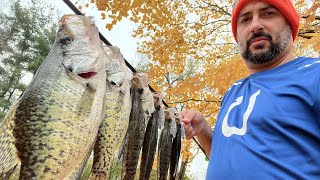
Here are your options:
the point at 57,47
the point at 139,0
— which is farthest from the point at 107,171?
the point at 139,0

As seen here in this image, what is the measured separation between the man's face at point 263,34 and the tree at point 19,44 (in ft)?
87.1

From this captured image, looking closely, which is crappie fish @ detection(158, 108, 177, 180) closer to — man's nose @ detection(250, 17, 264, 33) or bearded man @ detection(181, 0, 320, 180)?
bearded man @ detection(181, 0, 320, 180)

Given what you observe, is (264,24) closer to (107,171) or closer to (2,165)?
(107,171)

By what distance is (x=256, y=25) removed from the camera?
2.15 meters

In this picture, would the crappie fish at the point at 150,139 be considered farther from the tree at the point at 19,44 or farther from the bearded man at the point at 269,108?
the tree at the point at 19,44

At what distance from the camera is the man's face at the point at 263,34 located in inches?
84.0

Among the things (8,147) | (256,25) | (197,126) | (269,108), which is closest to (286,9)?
(256,25)

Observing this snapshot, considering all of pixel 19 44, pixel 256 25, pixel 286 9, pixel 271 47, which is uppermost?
pixel 19 44

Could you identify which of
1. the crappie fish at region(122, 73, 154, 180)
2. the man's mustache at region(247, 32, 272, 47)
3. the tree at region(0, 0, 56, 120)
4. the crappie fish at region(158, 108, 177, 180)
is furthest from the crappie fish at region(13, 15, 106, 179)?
the tree at region(0, 0, 56, 120)

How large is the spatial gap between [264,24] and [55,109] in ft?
4.62

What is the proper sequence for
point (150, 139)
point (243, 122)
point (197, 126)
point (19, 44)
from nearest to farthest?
point (243, 122) < point (197, 126) < point (150, 139) < point (19, 44)

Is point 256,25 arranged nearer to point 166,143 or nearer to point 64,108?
point 64,108

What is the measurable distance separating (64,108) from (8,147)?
1.07 feet

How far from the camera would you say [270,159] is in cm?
169
